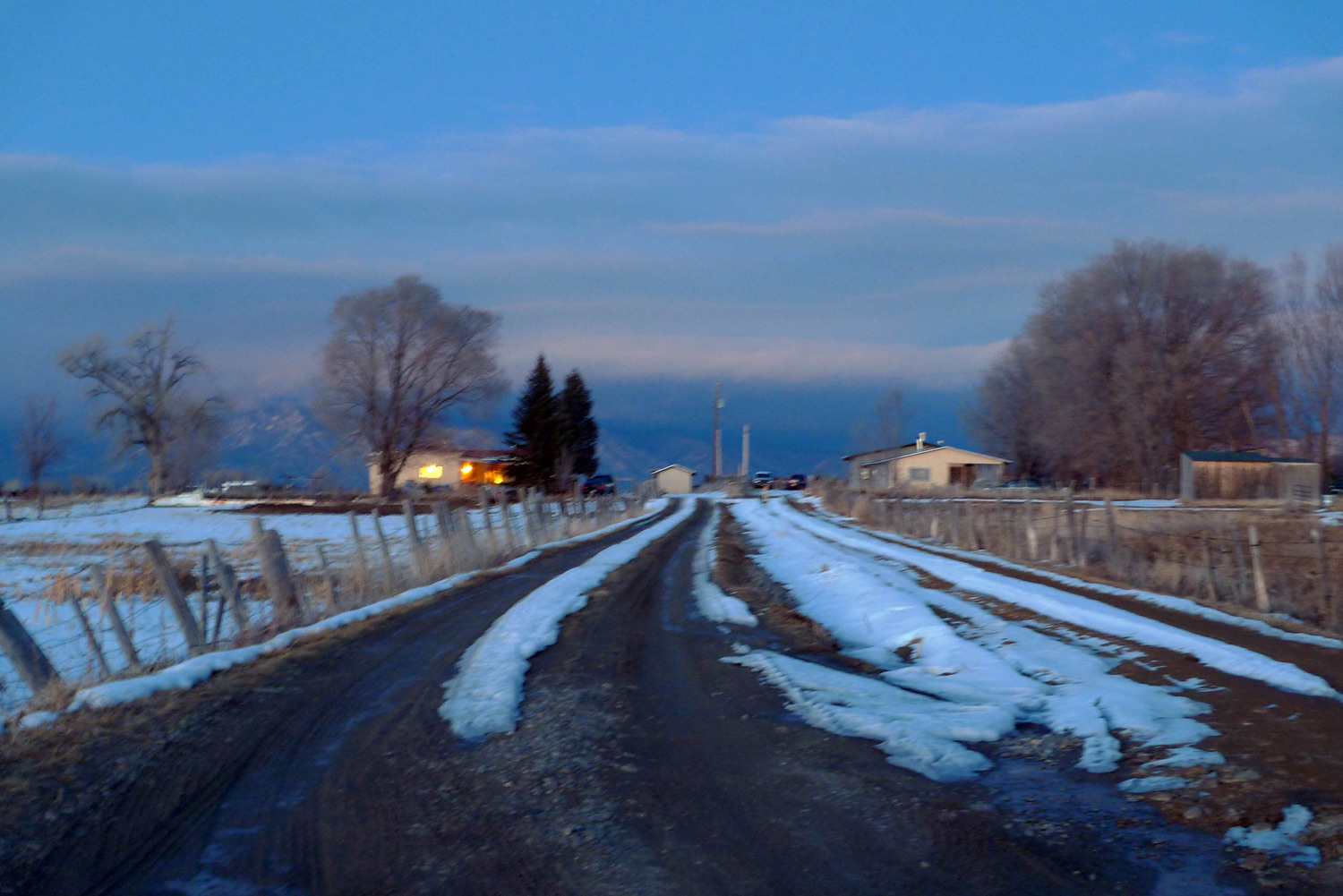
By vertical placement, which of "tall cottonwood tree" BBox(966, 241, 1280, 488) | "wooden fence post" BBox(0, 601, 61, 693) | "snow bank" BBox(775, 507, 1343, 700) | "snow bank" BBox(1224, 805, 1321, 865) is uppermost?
"tall cottonwood tree" BBox(966, 241, 1280, 488)

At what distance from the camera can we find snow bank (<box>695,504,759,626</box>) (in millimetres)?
12672

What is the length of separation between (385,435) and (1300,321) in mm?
53486

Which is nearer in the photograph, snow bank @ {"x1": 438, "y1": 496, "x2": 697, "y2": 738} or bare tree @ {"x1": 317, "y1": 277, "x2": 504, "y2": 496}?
snow bank @ {"x1": 438, "y1": 496, "x2": 697, "y2": 738}

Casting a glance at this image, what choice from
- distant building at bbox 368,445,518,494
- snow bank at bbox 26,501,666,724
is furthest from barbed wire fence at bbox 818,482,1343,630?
distant building at bbox 368,445,518,494

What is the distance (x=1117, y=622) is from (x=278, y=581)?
9565 millimetres

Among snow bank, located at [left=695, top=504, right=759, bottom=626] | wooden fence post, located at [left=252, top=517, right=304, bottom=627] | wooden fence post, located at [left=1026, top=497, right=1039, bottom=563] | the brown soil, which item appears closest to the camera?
the brown soil

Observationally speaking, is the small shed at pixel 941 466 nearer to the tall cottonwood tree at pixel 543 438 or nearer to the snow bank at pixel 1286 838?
the tall cottonwood tree at pixel 543 438

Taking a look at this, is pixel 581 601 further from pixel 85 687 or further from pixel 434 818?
pixel 434 818

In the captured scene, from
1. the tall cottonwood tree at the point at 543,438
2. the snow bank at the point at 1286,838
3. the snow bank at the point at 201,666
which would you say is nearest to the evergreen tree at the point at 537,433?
the tall cottonwood tree at the point at 543,438

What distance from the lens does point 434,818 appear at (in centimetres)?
491

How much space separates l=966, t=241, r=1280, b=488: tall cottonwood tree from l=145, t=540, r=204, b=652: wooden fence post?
2259 inches

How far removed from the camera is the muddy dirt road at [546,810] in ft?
13.7

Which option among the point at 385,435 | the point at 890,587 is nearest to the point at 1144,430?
the point at 385,435

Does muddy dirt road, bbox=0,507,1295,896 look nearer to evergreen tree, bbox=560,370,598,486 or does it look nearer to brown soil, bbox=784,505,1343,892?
brown soil, bbox=784,505,1343,892
